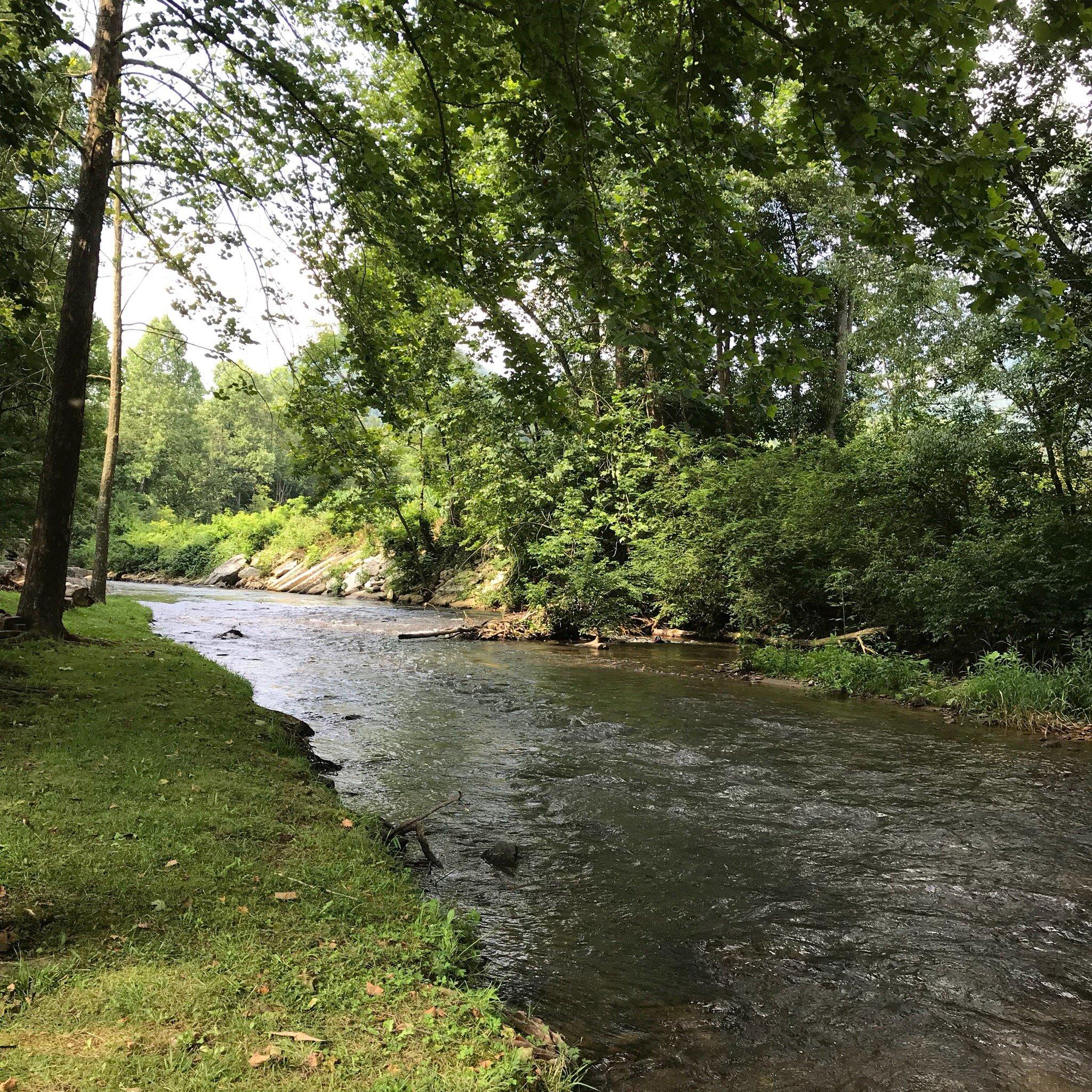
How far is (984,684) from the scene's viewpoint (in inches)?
417

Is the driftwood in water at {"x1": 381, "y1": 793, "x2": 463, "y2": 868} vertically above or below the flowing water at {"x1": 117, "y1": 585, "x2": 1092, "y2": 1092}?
above

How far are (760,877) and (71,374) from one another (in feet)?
34.7

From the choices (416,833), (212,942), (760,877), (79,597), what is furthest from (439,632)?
(212,942)

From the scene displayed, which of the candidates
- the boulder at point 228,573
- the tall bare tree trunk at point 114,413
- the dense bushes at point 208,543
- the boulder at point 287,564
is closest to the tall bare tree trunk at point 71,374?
the tall bare tree trunk at point 114,413

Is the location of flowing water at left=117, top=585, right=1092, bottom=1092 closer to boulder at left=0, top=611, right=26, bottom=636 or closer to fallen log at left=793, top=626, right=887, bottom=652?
fallen log at left=793, top=626, right=887, bottom=652

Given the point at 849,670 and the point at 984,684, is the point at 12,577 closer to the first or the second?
the point at 849,670

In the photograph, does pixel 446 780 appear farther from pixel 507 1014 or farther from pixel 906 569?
pixel 906 569

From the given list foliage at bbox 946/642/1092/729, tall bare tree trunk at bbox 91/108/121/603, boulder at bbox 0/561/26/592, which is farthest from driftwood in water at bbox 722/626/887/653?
boulder at bbox 0/561/26/592

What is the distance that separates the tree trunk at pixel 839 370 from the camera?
84.1 feet

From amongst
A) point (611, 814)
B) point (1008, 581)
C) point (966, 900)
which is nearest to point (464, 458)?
point (1008, 581)

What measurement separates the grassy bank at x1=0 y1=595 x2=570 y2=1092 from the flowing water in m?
0.75

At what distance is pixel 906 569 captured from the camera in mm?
13477

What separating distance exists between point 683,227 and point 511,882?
476 cm

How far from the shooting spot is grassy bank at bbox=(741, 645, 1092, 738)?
392 inches
